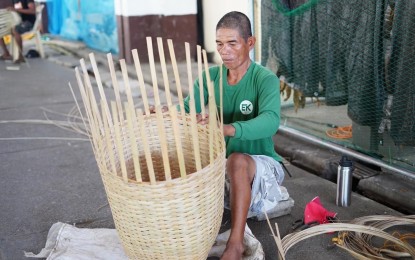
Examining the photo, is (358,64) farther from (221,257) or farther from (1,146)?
(1,146)

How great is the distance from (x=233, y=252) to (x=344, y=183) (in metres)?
0.92

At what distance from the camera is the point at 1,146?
395 centimetres

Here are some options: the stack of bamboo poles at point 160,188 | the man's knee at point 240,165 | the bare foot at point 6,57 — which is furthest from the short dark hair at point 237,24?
the bare foot at point 6,57

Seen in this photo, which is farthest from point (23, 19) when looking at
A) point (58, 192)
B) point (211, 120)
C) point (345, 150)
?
point (211, 120)

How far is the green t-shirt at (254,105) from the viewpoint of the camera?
7.00 ft

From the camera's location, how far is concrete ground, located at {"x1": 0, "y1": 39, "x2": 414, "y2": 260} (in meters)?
2.42

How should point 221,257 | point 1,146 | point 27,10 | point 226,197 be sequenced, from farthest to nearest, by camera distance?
point 27,10 → point 1,146 → point 226,197 → point 221,257

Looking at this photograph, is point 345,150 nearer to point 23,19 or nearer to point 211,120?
point 211,120

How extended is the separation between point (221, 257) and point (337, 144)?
1.51m

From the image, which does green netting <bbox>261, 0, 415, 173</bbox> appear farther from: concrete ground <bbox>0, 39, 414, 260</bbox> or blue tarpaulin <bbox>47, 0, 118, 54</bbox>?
blue tarpaulin <bbox>47, 0, 118, 54</bbox>

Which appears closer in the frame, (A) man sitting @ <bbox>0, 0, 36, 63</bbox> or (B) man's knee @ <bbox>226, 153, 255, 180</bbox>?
(B) man's knee @ <bbox>226, 153, 255, 180</bbox>

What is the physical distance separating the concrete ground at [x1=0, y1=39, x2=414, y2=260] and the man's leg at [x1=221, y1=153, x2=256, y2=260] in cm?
25

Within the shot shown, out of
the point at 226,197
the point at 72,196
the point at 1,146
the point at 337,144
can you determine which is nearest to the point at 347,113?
the point at 337,144

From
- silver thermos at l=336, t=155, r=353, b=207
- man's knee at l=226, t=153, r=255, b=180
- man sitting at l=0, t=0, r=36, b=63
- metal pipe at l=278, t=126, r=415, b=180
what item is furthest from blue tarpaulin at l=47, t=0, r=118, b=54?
man's knee at l=226, t=153, r=255, b=180
